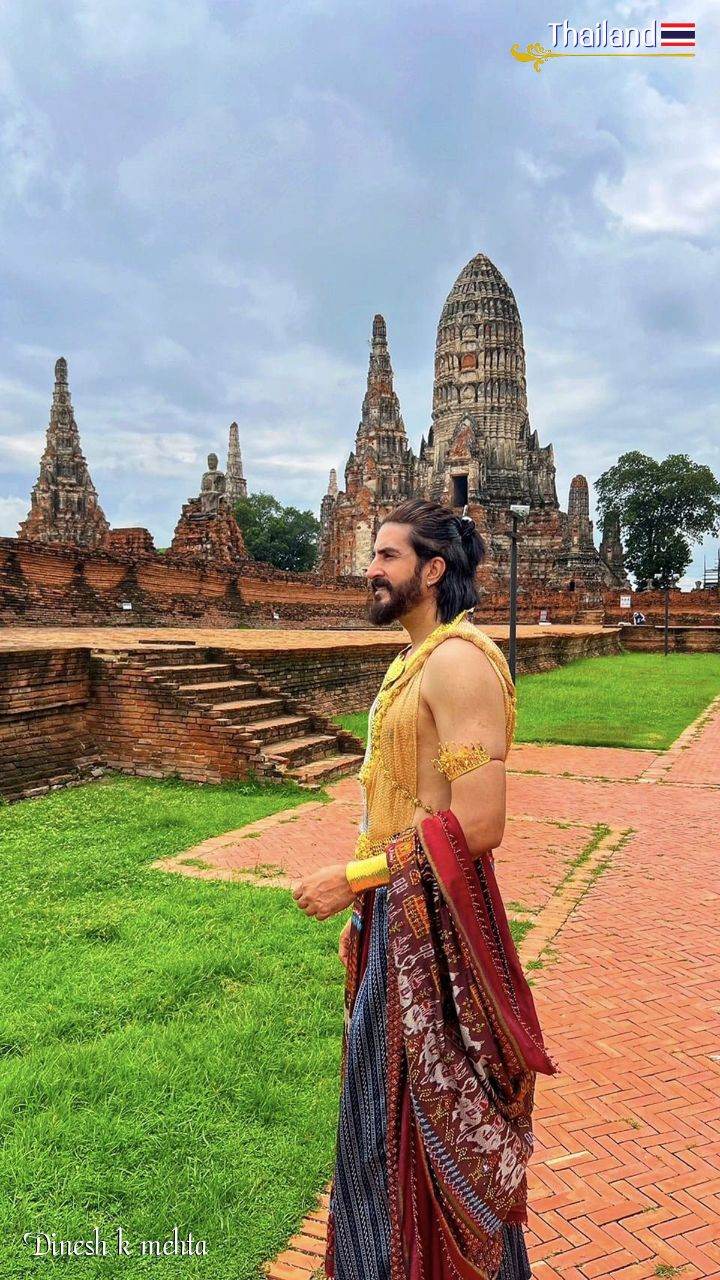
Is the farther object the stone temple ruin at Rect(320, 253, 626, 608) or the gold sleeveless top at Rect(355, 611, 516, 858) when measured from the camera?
the stone temple ruin at Rect(320, 253, 626, 608)

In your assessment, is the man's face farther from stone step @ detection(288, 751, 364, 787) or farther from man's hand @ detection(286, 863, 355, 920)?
stone step @ detection(288, 751, 364, 787)

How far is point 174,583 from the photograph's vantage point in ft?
58.1

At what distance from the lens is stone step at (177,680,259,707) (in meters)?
6.93

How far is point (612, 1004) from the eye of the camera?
336cm

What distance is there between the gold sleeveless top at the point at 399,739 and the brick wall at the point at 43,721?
15.7 feet

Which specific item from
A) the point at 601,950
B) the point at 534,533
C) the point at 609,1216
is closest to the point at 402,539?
the point at 609,1216

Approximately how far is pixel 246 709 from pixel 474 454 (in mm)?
43161

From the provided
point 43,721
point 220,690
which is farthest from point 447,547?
point 220,690

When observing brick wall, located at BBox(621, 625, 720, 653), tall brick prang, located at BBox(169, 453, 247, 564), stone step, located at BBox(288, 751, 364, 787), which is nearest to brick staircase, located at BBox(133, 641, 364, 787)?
stone step, located at BBox(288, 751, 364, 787)

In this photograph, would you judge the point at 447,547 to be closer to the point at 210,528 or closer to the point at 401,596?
the point at 401,596

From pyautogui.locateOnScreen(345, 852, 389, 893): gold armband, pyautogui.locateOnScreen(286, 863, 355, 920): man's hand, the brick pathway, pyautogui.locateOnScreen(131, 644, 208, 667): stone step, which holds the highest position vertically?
pyautogui.locateOnScreen(131, 644, 208, 667): stone step

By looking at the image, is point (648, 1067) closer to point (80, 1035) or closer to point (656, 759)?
point (80, 1035)

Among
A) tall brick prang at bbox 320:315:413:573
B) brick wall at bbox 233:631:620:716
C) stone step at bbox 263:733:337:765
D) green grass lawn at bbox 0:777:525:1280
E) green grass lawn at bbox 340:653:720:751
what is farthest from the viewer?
tall brick prang at bbox 320:315:413:573

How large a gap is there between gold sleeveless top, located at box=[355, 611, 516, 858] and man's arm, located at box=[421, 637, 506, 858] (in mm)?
48
